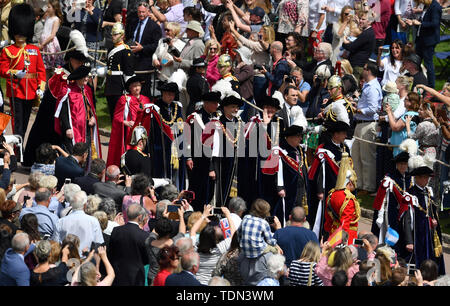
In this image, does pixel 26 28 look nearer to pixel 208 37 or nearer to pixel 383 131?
pixel 208 37

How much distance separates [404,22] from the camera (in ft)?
61.8

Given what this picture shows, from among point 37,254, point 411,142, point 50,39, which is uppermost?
point 50,39

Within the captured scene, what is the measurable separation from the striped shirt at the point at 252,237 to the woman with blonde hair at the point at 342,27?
26.6 feet

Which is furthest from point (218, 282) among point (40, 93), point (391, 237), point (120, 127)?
point (40, 93)

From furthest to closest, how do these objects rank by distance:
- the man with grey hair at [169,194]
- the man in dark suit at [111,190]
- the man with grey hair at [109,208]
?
the man in dark suit at [111,190] → the man with grey hair at [169,194] → the man with grey hair at [109,208]

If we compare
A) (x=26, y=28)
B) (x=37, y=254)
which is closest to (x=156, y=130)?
(x=26, y=28)

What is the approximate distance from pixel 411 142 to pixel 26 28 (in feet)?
23.1

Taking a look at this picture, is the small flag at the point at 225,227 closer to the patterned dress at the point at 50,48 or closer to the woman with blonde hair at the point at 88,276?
the woman with blonde hair at the point at 88,276

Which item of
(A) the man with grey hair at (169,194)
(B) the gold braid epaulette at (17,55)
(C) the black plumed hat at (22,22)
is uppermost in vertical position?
(C) the black plumed hat at (22,22)

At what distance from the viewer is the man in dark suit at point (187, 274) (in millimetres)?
10469

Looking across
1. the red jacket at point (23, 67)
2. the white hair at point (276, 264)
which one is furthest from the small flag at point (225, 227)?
the red jacket at point (23, 67)

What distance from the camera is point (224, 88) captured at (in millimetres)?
17078

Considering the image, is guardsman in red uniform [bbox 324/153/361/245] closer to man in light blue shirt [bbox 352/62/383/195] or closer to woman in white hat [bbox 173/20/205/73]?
man in light blue shirt [bbox 352/62/383/195]

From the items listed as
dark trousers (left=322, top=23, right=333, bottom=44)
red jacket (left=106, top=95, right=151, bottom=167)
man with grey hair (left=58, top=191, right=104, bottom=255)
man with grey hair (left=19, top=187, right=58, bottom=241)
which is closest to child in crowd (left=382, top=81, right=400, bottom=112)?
dark trousers (left=322, top=23, right=333, bottom=44)
